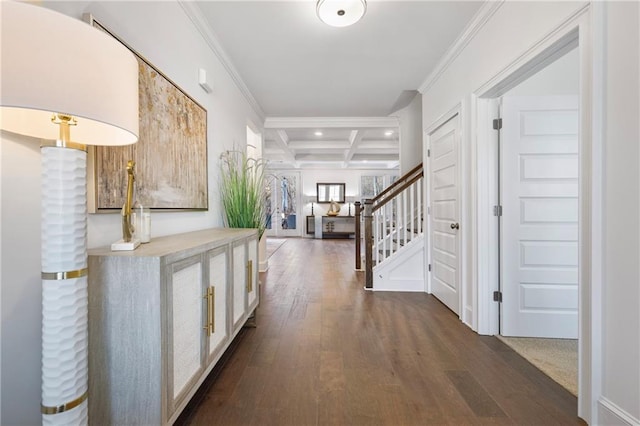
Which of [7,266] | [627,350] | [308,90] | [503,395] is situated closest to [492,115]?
[627,350]

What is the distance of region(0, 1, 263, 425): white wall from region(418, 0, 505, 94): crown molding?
2244mm

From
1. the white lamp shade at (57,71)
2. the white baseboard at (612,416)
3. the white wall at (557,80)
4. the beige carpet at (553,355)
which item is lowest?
the beige carpet at (553,355)

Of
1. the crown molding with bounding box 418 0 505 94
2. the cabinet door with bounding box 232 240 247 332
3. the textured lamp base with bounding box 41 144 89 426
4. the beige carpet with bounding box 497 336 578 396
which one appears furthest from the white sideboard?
the crown molding with bounding box 418 0 505 94

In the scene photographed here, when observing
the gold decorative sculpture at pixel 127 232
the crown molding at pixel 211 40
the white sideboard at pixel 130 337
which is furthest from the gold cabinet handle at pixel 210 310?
the crown molding at pixel 211 40

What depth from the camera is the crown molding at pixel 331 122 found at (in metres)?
4.94

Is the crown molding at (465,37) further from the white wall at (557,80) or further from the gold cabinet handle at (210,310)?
the gold cabinet handle at (210,310)

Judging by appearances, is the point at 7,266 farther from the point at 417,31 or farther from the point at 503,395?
the point at 417,31

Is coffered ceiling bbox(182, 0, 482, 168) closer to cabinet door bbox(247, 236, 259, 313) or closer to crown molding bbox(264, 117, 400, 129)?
crown molding bbox(264, 117, 400, 129)

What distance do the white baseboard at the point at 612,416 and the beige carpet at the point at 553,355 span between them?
0.34 metres

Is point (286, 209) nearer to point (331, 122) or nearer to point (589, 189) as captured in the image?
point (331, 122)

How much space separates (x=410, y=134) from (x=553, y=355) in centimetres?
340

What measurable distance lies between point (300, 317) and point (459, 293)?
1.50 m

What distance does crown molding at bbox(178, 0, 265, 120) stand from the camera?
6.92 feet

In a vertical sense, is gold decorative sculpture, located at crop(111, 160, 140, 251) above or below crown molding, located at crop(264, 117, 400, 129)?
below
